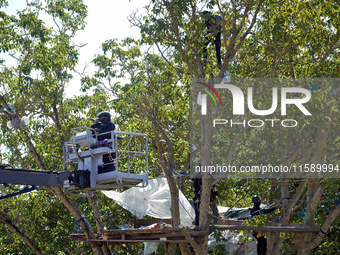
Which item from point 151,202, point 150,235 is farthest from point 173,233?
point 151,202

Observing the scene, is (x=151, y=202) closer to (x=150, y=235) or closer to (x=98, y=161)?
A: (x=150, y=235)

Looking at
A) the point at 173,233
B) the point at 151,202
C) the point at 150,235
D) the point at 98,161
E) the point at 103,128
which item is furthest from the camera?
the point at 151,202

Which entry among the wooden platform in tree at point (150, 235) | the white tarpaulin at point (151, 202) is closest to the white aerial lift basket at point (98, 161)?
the wooden platform in tree at point (150, 235)

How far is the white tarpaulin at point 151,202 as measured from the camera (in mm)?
17016

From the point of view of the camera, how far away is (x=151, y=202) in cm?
1741

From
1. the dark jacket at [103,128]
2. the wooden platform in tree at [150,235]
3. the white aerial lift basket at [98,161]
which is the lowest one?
the wooden platform in tree at [150,235]

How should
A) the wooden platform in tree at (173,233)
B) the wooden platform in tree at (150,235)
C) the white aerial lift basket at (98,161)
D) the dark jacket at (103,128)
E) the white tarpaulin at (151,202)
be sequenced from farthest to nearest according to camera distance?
the white tarpaulin at (151,202), the wooden platform in tree at (150,235), the wooden platform in tree at (173,233), the dark jacket at (103,128), the white aerial lift basket at (98,161)

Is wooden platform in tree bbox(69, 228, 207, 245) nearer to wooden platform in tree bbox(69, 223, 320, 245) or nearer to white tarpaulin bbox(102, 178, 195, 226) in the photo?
wooden platform in tree bbox(69, 223, 320, 245)

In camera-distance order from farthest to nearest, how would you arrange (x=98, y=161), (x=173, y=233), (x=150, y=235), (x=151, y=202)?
(x=151, y=202) → (x=150, y=235) → (x=173, y=233) → (x=98, y=161)

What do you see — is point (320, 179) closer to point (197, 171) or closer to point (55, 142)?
point (197, 171)

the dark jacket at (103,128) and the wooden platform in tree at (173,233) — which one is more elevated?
the dark jacket at (103,128)

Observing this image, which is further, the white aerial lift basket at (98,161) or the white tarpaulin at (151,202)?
the white tarpaulin at (151,202)

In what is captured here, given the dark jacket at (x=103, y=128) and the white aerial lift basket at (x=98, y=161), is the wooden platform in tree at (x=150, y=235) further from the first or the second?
the dark jacket at (x=103, y=128)

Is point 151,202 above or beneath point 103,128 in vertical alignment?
beneath
